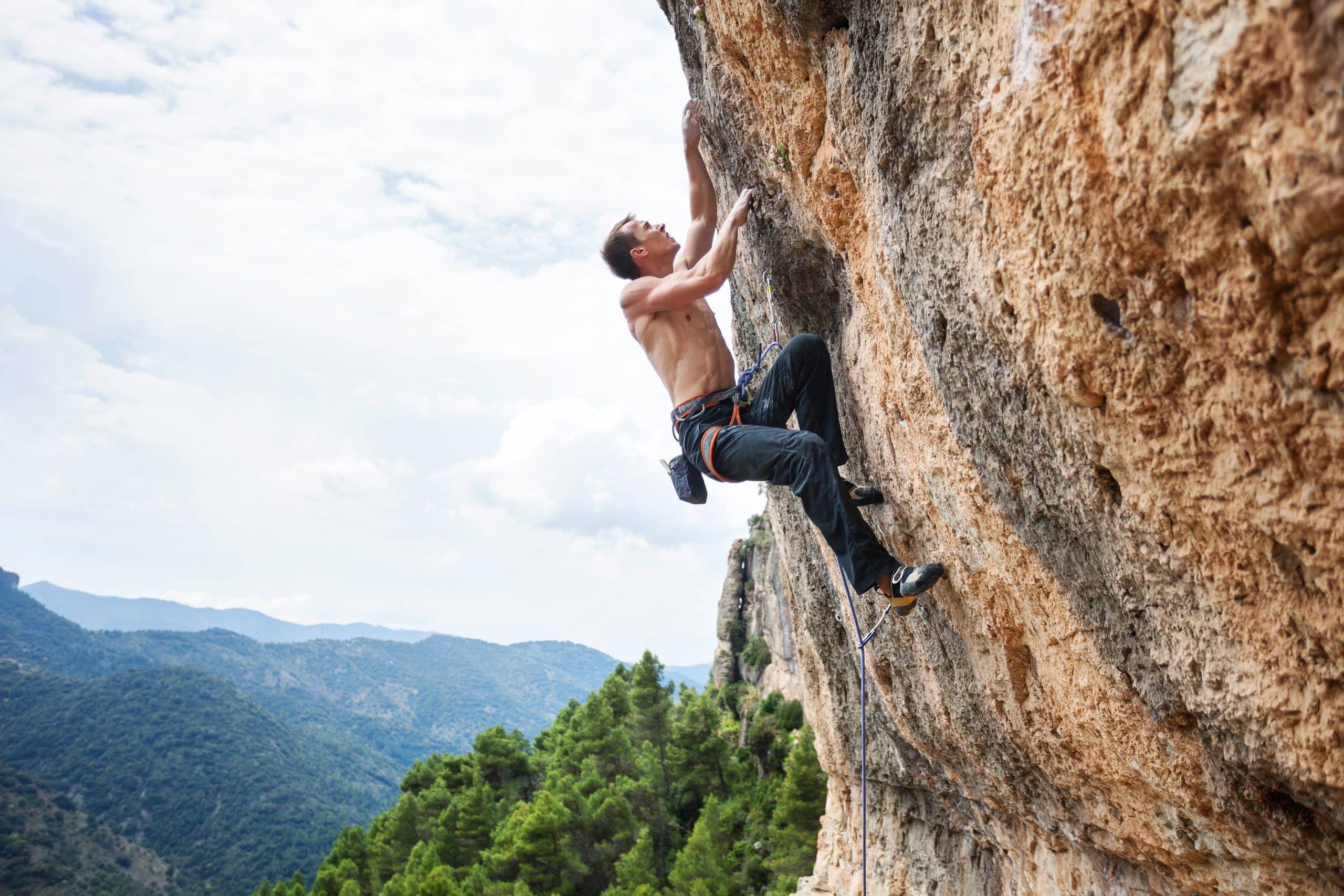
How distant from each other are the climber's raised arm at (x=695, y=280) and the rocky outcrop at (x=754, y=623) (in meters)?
22.4

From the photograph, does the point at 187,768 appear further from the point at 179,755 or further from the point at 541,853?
the point at 541,853

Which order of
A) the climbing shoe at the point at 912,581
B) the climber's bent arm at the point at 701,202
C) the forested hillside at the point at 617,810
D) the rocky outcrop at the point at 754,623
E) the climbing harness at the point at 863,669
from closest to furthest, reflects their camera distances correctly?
the climbing shoe at the point at 912,581 < the climbing harness at the point at 863,669 < the climber's bent arm at the point at 701,202 < the forested hillside at the point at 617,810 < the rocky outcrop at the point at 754,623

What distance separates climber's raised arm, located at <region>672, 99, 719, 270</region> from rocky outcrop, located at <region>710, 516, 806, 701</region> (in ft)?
72.6

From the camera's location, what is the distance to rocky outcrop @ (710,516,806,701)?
28092 mm

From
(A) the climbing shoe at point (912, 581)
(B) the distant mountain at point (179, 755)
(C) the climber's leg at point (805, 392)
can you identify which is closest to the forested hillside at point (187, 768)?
(B) the distant mountain at point (179, 755)

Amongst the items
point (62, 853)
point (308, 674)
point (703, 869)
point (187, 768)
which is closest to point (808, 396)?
point (703, 869)

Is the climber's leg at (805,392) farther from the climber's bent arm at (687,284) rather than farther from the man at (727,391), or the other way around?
the climber's bent arm at (687,284)

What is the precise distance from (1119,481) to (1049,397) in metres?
0.37

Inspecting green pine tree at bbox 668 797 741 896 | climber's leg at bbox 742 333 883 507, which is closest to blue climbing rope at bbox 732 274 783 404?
climber's leg at bbox 742 333 883 507

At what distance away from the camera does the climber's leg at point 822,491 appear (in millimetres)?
3844

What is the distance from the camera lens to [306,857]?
204 ft

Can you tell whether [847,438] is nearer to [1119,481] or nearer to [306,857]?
[1119,481]

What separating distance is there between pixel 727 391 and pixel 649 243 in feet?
4.14

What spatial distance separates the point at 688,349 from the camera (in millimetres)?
4824
